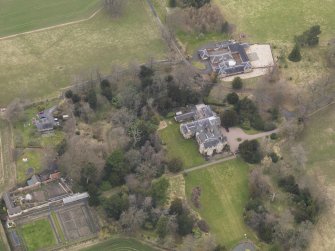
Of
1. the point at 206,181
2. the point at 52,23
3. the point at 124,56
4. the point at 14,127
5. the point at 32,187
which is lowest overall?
the point at 206,181

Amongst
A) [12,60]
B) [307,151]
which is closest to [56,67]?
[12,60]

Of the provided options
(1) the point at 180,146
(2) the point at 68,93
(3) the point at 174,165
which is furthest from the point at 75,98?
(3) the point at 174,165

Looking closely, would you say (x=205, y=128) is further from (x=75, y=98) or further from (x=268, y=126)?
(x=75, y=98)

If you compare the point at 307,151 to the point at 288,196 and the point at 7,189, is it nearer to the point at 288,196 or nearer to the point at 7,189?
the point at 288,196

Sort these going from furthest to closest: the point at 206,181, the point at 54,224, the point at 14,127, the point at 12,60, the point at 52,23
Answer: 1. the point at 52,23
2. the point at 12,60
3. the point at 14,127
4. the point at 206,181
5. the point at 54,224

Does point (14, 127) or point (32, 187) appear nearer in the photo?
point (32, 187)

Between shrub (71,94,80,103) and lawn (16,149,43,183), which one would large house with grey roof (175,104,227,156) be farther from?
lawn (16,149,43,183)
